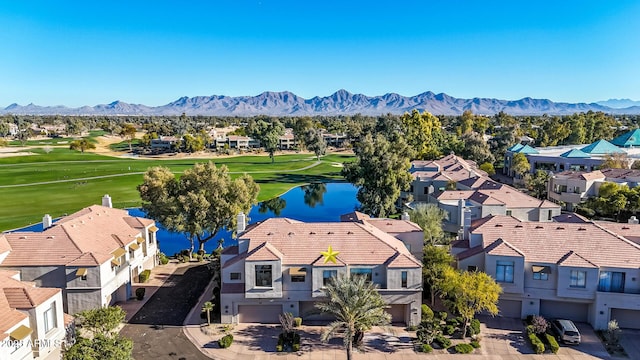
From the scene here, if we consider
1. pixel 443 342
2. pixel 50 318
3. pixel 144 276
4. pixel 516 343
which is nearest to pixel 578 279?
pixel 516 343

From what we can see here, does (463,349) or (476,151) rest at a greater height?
(476,151)

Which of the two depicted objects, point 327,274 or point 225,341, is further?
point 327,274

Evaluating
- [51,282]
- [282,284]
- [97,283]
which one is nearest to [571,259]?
[282,284]

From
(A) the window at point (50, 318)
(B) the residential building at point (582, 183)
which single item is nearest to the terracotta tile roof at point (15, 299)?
(A) the window at point (50, 318)

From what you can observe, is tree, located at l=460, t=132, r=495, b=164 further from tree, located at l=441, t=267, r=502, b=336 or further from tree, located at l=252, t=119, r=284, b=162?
tree, located at l=441, t=267, r=502, b=336

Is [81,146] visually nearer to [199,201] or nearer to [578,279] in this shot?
[199,201]

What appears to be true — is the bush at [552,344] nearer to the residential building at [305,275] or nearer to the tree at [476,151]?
the residential building at [305,275]

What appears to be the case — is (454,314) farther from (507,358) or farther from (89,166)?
(89,166)

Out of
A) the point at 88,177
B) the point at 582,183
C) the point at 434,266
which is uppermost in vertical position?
the point at 582,183
